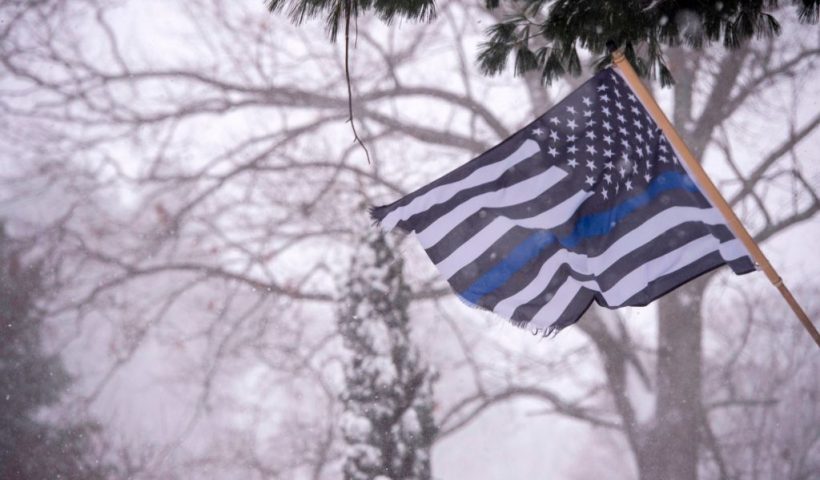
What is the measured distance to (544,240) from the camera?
3143mm

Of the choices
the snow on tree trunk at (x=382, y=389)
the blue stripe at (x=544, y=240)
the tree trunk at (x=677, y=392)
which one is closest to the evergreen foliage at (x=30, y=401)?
the snow on tree trunk at (x=382, y=389)

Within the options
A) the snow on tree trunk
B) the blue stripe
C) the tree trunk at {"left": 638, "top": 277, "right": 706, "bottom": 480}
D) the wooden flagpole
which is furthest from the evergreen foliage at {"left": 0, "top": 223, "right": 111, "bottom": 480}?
the wooden flagpole

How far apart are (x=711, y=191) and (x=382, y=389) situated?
334cm

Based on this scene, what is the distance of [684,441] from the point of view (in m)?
7.11

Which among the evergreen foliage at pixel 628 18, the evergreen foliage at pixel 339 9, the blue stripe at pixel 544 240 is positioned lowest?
the blue stripe at pixel 544 240

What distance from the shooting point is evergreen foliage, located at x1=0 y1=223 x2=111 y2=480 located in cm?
687

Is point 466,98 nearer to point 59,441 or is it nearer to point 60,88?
point 60,88

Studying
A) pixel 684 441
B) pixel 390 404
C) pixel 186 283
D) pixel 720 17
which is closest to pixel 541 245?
pixel 720 17

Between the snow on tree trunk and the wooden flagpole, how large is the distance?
3231 mm

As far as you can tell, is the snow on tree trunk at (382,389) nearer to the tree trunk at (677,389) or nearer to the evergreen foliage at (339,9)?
the tree trunk at (677,389)

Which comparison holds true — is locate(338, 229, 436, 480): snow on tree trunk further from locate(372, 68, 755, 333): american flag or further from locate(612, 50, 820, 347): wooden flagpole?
locate(612, 50, 820, 347): wooden flagpole

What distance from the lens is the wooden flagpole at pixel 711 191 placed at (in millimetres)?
2939

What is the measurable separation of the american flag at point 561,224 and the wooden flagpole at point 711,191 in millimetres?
95

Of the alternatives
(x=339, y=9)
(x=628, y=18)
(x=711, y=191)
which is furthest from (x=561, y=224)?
(x=339, y=9)
